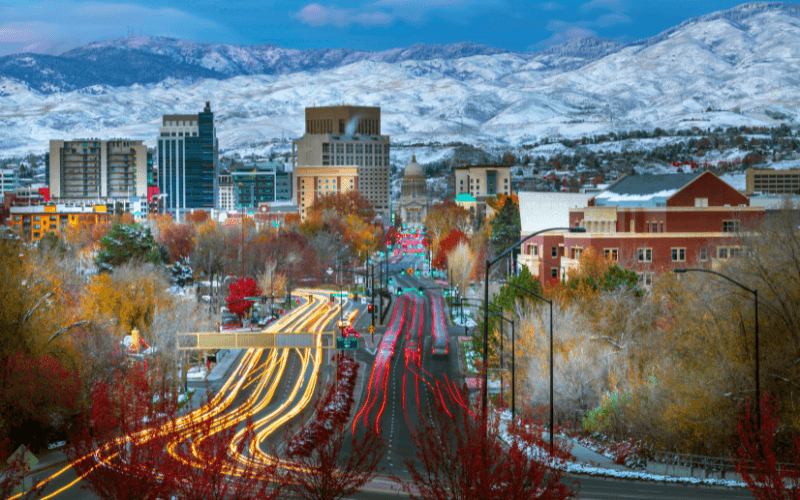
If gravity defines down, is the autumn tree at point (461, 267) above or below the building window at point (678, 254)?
below

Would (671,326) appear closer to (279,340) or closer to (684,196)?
(279,340)

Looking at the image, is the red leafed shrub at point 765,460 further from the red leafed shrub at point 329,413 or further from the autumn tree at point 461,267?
the autumn tree at point 461,267

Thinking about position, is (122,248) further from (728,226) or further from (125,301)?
(728,226)

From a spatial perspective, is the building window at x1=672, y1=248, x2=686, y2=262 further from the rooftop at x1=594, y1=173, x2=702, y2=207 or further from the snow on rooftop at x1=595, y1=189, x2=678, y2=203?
the snow on rooftop at x1=595, y1=189, x2=678, y2=203

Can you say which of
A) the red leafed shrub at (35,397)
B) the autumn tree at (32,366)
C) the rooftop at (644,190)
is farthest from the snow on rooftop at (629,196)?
the red leafed shrub at (35,397)

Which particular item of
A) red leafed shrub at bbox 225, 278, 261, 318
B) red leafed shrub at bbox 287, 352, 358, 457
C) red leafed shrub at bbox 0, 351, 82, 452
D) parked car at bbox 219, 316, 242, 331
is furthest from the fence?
red leafed shrub at bbox 225, 278, 261, 318

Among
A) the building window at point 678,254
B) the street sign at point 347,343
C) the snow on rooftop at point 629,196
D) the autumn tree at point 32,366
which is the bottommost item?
the street sign at point 347,343

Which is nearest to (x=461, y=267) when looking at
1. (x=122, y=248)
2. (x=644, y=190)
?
(x=644, y=190)
